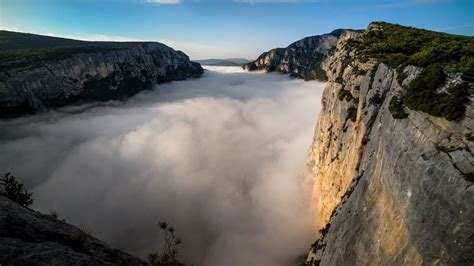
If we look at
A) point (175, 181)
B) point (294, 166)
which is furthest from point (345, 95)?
point (175, 181)

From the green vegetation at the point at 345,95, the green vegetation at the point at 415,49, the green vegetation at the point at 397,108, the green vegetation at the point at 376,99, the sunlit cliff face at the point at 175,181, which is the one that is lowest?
the sunlit cliff face at the point at 175,181

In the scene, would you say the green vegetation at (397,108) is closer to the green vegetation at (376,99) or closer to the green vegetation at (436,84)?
the green vegetation at (436,84)

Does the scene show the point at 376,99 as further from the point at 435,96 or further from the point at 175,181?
the point at 175,181

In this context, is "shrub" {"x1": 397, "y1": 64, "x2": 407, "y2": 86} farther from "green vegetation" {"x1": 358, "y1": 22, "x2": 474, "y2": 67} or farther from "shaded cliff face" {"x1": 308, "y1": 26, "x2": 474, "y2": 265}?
"green vegetation" {"x1": 358, "y1": 22, "x2": 474, "y2": 67}

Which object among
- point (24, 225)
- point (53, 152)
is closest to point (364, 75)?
point (24, 225)

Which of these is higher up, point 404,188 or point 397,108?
point 397,108

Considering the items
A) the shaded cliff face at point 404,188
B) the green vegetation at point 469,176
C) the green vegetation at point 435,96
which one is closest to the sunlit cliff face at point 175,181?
→ the shaded cliff face at point 404,188

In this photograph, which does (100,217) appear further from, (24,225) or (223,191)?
(24,225)
